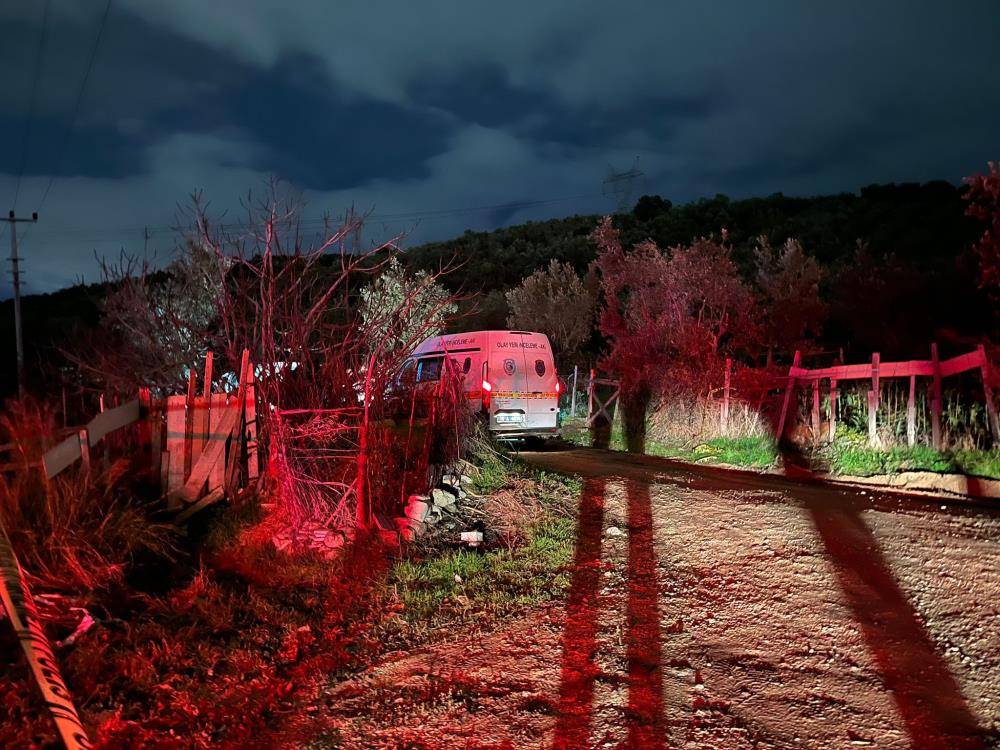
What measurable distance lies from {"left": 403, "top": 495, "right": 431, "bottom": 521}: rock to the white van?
5.05 metres

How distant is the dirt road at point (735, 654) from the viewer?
344 centimetres

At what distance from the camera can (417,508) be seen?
6930 millimetres

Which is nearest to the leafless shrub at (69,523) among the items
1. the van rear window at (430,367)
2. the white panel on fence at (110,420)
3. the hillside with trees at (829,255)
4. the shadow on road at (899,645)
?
the white panel on fence at (110,420)

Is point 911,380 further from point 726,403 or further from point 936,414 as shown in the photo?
point 726,403

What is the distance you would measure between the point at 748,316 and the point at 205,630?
14.0m

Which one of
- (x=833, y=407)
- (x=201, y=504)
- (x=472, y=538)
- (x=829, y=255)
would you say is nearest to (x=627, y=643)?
(x=472, y=538)

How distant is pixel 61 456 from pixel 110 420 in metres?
1.02

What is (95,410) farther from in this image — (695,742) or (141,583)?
(695,742)

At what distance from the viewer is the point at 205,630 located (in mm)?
4684

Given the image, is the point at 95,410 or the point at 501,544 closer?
the point at 501,544

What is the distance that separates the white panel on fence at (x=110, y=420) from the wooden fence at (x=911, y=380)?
1047 centimetres

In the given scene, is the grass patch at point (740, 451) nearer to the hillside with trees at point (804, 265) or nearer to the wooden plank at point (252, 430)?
the hillside with trees at point (804, 265)

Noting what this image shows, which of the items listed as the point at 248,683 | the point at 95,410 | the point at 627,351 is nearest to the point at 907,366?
the point at 627,351

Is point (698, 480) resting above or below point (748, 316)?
below
